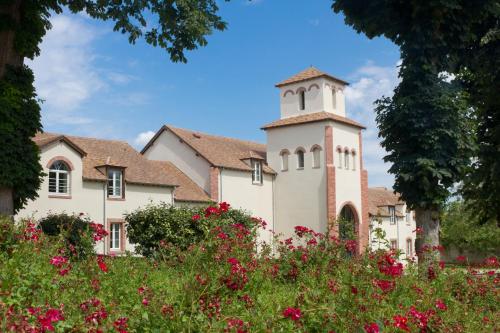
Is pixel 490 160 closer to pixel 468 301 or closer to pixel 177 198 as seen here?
pixel 468 301

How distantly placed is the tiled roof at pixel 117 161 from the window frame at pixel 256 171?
7935 mm

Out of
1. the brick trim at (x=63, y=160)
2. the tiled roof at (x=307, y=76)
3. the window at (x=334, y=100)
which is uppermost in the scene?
the tiled roof at (x=307, y=76)

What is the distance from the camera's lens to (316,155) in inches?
1644

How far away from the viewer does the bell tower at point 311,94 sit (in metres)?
43.4

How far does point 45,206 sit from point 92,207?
275cm

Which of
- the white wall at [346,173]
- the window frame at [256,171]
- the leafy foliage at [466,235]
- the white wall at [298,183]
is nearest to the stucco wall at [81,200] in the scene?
the window frame at [256,171]

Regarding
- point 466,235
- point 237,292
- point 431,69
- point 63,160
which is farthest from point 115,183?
point 466,235

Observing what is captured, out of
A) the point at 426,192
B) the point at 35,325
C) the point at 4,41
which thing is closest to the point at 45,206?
the point at 4,41

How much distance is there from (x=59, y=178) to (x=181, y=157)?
1245cm

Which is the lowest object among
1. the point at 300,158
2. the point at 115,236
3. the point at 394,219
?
the point at 115,236

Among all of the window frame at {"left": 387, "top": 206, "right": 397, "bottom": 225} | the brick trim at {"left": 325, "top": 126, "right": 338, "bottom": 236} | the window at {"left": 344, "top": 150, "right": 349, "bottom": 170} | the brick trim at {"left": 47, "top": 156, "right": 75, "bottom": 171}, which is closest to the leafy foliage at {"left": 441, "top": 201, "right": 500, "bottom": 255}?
the window frame at {"left": 387, "top": 206, "right": 397, "bottom": 225}

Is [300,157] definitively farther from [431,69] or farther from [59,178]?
[431,69]

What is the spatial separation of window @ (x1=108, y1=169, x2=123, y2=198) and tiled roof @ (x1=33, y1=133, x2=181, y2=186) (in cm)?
45

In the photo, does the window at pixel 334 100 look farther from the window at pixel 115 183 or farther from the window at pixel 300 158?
the window at pixel 115 183
